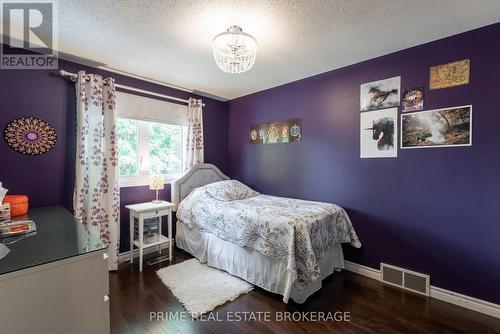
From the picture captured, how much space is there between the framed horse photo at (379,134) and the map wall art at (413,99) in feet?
0.35

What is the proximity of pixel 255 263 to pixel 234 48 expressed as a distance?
2019 mm

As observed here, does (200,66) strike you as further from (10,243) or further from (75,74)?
(10,243)

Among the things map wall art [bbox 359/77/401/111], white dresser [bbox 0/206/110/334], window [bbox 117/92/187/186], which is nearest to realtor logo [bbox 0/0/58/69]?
window [bbox 117/92/187/186]

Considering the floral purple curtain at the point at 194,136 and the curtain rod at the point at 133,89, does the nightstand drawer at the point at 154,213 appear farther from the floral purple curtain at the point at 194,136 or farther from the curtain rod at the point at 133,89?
the curtain rod at the point at 133,89

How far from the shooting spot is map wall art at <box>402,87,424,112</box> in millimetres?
2307

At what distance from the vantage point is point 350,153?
9.16ft

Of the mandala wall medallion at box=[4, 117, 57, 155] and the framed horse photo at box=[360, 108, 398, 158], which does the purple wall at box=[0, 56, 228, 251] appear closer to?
the mandala wall medallion at box=[4, 117, 57, 155]

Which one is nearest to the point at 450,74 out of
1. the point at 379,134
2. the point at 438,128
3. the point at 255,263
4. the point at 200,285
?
the point at 438,128

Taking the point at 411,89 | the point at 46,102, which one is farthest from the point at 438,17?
the point at 46,102

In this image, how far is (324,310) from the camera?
204 cm

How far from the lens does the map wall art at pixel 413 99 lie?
90.8 inches

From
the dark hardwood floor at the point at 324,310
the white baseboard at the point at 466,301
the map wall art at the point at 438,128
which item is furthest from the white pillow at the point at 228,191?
the white baseboard at the point at 466,301

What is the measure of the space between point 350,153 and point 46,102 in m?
3.45

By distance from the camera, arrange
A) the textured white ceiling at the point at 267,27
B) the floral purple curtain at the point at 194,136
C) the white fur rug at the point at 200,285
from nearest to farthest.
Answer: the textured white ceiling at the point at 267,27 < the white fur rug at the point at 200,285 < the floral purple curtain at the point at 194,136
